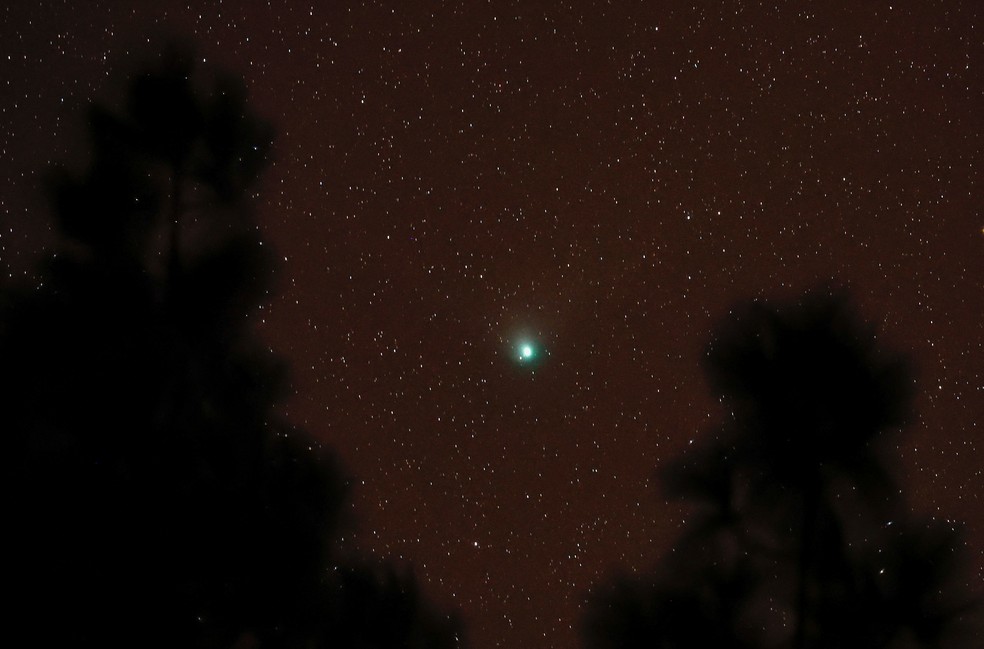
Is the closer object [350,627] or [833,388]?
[833,388]

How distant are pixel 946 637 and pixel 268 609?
2061mm

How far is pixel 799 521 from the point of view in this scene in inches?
151

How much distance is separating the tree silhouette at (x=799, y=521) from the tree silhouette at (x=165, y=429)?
3.35 ft

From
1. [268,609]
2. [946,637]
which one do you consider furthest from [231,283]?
[946,637]

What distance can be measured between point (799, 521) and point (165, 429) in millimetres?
1941

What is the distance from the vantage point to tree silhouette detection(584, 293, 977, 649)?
3.75 meters

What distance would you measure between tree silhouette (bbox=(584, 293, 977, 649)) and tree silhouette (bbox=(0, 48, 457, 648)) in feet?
3.35

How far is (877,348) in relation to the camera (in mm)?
3803

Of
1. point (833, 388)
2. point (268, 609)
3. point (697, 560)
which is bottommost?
point (268, 609)

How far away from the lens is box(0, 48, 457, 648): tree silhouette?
382 cm

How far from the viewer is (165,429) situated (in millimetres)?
3912

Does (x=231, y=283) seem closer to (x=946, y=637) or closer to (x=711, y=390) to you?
(x=711, y=390)

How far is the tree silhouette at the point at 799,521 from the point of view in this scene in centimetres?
375

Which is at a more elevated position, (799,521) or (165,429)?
(799,521)
